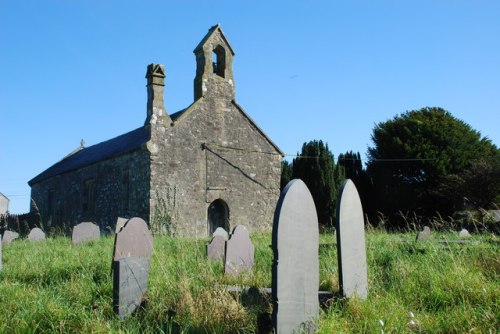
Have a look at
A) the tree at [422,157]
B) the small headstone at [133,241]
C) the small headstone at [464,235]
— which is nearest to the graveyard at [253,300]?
the small headstone at [133,241]

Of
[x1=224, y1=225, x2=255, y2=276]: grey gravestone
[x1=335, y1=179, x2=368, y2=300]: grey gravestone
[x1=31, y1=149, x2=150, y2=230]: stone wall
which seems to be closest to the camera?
[x1=335, y1=179, x2=368, y2=300]: grey gravestone

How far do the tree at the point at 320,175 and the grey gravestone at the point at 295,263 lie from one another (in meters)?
20.0

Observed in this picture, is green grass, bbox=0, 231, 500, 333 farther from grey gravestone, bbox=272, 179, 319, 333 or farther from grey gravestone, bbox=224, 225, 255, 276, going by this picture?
grey gravestone, bbox=224, 225, 255, 276

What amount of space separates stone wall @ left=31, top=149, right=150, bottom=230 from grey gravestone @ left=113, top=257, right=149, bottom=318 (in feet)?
37.2

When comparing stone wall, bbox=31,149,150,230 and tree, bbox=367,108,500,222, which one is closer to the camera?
stone wall, bbox=31,149,150,230

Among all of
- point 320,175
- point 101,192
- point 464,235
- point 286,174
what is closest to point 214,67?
point 101,192

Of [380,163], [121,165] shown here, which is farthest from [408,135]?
[121,165]

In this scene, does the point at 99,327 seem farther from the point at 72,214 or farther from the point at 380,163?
the point at 380,163

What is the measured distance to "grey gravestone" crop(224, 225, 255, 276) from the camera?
6.57 metres

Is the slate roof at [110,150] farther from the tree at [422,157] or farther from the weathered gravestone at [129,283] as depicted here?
the tree at [422,157]

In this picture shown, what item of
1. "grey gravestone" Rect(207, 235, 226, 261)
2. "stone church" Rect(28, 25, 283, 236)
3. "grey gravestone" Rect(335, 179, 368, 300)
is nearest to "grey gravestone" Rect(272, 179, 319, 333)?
"grey gravestone" Rect(335, 179, 368, 300)

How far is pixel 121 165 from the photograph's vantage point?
61.7 feet

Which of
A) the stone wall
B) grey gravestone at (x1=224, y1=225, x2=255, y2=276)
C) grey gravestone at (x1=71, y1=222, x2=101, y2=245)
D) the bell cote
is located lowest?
grey gravestone at (x1=224, y1=225, x2=255, y2=276)

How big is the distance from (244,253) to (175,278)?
1.96 m
